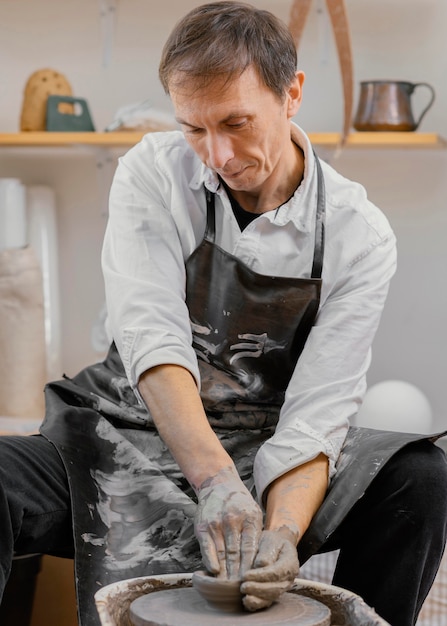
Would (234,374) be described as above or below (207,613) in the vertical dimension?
above

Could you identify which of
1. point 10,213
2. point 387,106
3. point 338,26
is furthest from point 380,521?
point 10,213

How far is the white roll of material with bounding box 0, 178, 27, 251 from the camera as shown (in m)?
3.20

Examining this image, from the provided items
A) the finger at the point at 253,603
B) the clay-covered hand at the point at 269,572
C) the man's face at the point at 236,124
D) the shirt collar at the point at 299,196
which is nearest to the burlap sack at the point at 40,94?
the shirt collar at the point at 299,196

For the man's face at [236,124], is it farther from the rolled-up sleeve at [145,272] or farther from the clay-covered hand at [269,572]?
the clay-covered hand at [269,572]

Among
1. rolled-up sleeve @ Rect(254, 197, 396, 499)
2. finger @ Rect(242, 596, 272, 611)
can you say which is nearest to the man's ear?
rolled-up sleeve @ Rect(254, 197, 396, 499)

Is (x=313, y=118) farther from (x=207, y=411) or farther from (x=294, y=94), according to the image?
(x=207, y=411)

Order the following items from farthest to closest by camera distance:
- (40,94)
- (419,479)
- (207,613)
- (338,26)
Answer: (40,94) < (338,26) < (419,479) < (207,613)

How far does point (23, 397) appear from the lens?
3211 millimetres

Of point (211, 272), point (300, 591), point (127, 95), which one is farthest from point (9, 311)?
point (300, 591)

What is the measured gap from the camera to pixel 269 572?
1.20 m

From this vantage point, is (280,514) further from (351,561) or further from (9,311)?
(9,311)

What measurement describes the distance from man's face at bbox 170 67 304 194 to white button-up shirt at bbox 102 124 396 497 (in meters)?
0.12

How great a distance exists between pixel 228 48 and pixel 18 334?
190cm

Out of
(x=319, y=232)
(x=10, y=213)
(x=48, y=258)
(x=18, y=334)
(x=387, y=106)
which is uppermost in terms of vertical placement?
(x=387, y=106)
